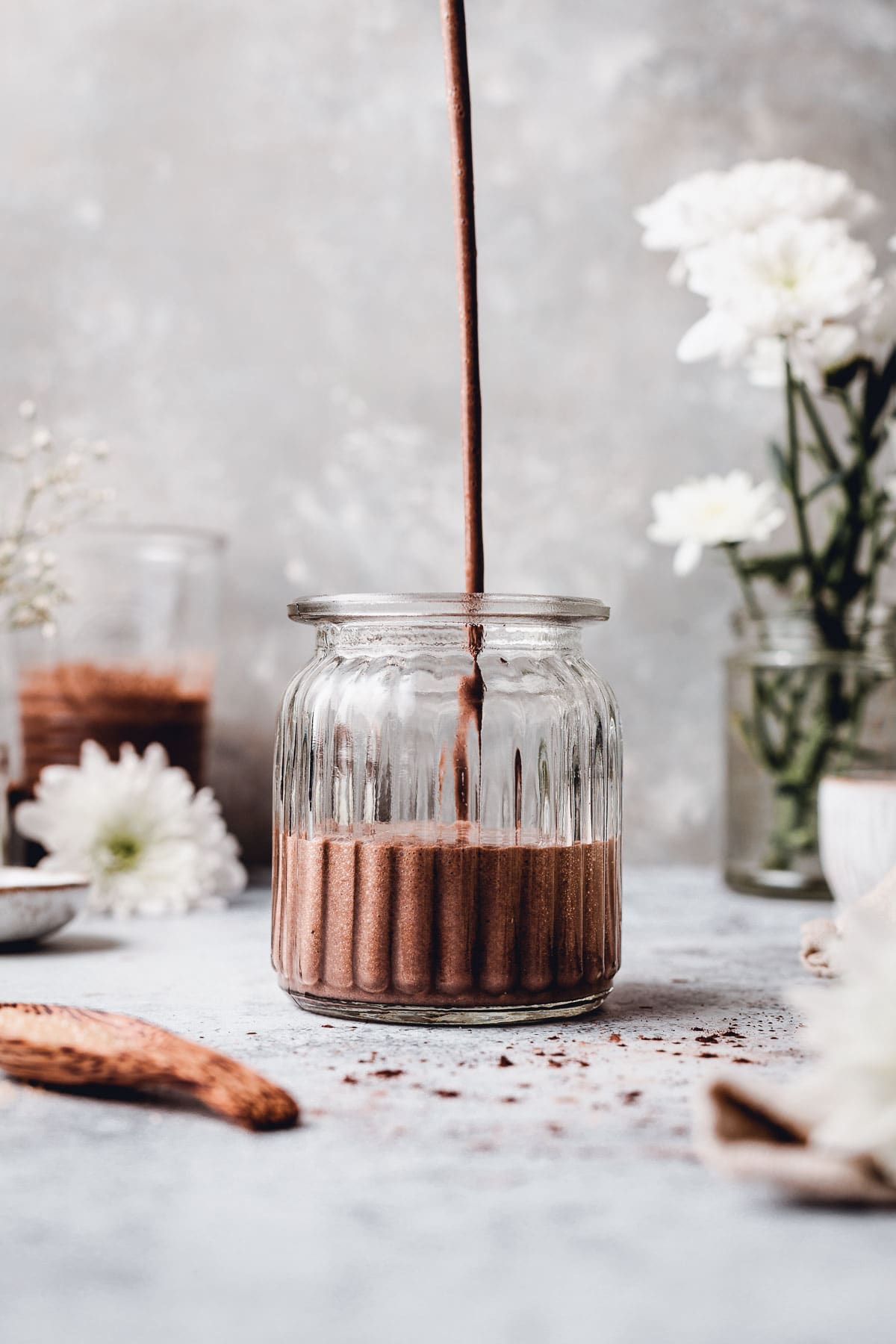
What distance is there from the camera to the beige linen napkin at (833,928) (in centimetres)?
80

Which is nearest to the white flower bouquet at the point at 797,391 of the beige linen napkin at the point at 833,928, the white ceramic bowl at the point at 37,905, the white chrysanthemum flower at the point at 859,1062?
the beige linen napkin at the point at 833,928

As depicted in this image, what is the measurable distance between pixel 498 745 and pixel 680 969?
0.87 ft

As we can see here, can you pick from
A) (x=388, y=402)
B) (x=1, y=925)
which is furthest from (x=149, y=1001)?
(x=388, y=402)

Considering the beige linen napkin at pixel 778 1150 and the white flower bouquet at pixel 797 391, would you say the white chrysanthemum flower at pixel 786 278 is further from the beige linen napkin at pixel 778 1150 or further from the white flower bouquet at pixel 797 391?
the beige linen napkin at pixel 778 1150

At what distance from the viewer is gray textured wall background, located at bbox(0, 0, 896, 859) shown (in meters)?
1.36

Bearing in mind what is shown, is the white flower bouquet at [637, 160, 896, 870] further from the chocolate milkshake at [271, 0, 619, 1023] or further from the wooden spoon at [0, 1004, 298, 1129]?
the wooden spoon at [0, 1004, 298, 1129]

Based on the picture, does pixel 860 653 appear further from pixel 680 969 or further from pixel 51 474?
pixel 51 474

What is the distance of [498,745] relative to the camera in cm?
72

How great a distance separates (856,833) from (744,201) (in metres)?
0.53

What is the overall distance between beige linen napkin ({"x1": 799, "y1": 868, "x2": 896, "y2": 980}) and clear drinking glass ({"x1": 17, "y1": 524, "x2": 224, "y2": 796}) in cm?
62

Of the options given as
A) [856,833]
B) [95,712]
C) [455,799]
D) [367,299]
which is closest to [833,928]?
[856,833]

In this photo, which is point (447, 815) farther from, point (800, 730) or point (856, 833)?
point (800, 730)

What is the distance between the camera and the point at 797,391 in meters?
1.21

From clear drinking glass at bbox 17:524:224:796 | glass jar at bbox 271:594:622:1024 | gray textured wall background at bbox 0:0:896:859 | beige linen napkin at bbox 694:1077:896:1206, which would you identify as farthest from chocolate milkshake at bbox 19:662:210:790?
beige linen napkin at bbox 694:1077:896:1206
